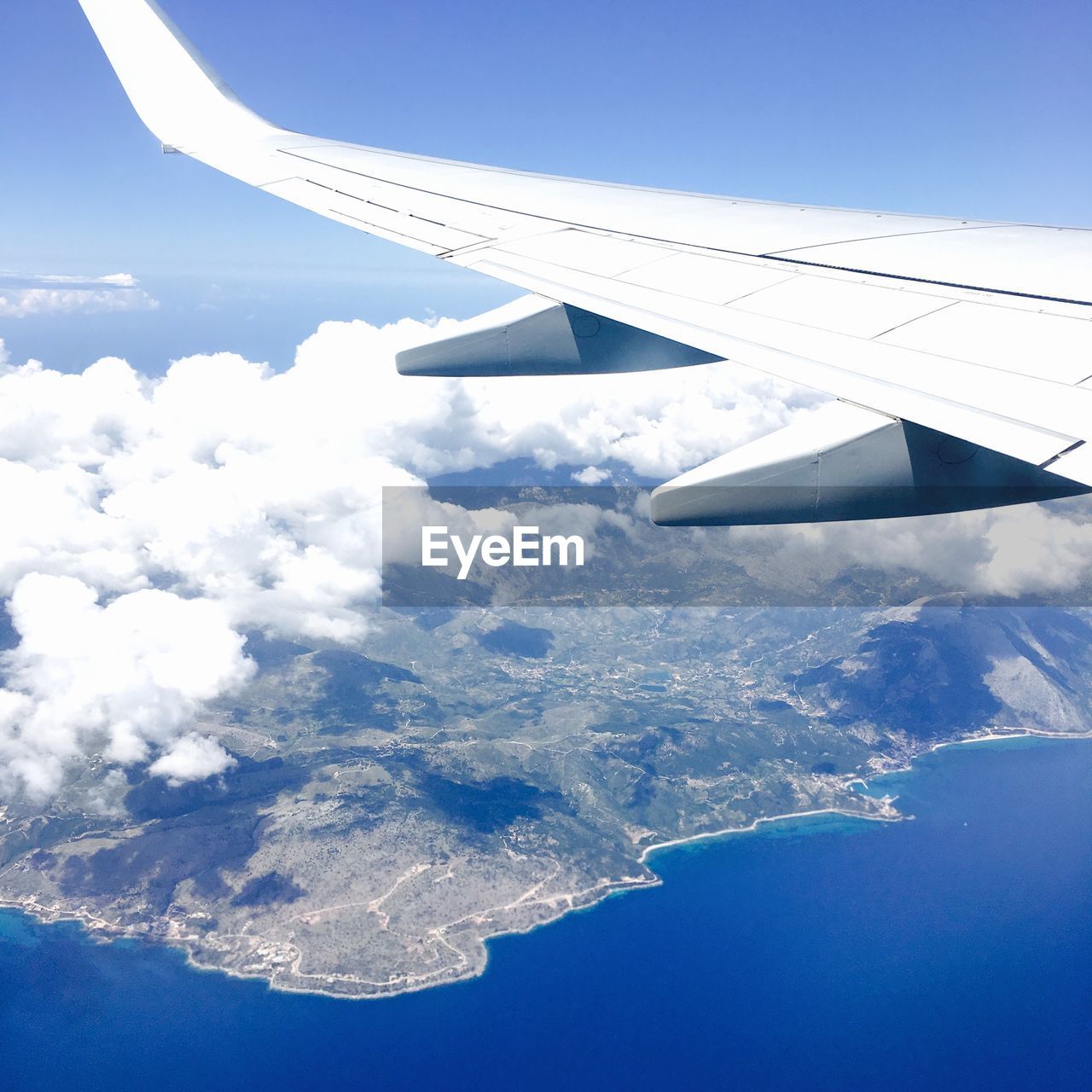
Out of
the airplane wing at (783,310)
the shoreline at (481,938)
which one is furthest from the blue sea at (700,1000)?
the airplane wing at (783,310)

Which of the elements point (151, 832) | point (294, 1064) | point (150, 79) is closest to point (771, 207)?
point (150, 79)

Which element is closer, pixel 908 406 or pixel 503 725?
pixel 908 406

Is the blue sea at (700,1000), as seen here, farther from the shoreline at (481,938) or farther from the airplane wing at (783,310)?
the airplane wing at (783,310)

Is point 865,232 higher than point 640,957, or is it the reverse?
point 865,232

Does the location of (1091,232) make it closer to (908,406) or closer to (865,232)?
(865,232)

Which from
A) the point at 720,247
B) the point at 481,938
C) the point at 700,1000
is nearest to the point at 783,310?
the point at 720,247

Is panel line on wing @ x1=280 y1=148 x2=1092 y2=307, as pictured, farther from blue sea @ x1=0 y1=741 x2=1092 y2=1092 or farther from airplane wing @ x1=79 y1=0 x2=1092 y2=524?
blue sea @ x1=0 y1=741 x2=1092 y2=1092

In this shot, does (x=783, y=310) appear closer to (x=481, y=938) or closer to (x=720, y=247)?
(x=720, y=247)
